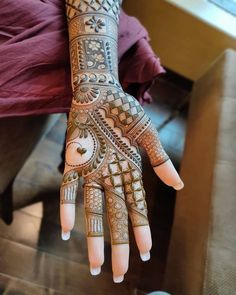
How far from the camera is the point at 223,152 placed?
78cm

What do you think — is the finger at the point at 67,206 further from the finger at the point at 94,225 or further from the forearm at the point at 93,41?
the forearm at the point at 93,41

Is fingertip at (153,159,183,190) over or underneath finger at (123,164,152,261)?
over

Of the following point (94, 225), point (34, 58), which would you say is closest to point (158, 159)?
point (94, 225)

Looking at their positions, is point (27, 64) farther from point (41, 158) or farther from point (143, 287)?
point (143, 287)

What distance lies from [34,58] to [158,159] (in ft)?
0.85

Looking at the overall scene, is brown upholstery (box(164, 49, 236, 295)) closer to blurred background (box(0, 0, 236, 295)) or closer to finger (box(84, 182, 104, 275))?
blurred background (box(0, 0, 236, 295))

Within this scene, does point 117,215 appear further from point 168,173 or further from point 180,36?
point 180,36

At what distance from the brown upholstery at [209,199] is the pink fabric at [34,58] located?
258 mm

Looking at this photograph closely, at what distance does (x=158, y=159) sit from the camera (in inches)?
21.8

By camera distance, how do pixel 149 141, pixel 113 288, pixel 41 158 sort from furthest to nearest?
pixel 41 158 → pixel 113 288 → pixel 149 141

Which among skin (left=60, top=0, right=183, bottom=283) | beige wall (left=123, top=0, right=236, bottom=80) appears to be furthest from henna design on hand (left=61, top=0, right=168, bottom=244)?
beige wall (left=123, top=0, right=236, bottom=80)

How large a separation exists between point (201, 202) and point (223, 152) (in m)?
0.12

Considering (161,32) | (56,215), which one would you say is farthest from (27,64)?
(161,32)

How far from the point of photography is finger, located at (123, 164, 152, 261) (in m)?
0.52
